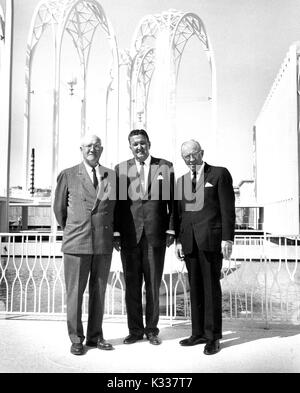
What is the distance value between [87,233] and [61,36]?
11260mm

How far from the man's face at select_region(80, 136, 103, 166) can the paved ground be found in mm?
1482

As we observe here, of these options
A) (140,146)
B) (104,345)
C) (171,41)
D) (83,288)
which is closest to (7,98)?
(140,146)

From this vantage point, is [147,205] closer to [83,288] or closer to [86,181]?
[86,181]

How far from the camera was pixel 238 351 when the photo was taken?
3.31 metres

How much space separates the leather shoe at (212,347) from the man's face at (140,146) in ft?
5.04

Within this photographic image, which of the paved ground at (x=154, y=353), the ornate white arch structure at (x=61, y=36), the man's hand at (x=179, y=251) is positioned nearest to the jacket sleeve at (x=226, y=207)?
the man's hand at (x=179, y=251)

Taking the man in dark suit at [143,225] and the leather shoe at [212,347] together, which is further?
the man in dark suit at [143,225]

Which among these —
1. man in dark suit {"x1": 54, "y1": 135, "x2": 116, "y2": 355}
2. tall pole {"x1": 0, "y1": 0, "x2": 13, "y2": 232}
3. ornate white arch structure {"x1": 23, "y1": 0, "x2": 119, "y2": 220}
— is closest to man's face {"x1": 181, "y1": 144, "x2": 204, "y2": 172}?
man in dark suit {"x1": 54, "y1": 135, "x2": 116, "y2": 355}

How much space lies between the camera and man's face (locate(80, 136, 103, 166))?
3289 mm

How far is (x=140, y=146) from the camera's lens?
340 cm

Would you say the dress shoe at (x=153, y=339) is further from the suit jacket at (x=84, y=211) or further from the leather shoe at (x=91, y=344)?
the suit jacket at (x=84, y=211)

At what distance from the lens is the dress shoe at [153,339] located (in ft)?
11.2
